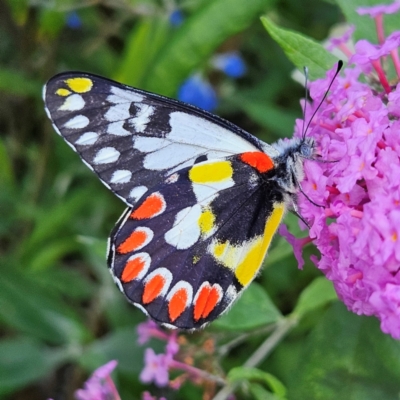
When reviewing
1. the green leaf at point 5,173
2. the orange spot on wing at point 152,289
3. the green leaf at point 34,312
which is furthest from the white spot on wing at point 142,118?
the green leaf at point 5,173

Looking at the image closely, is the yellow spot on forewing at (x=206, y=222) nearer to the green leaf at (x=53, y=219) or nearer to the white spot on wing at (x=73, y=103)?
the white spot on wing at (x=73, y=103)

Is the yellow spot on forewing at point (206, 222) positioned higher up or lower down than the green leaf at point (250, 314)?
higher up

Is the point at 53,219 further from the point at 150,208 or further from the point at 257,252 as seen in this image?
the point at 257,252

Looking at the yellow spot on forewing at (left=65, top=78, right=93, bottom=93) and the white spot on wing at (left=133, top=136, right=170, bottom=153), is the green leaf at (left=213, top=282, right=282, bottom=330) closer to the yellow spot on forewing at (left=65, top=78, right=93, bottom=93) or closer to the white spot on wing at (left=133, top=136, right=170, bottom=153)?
the white spot on wing at (left=133, top=136, right=170, bottom=153)

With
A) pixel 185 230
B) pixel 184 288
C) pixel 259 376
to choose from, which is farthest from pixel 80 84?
pixel 259 376

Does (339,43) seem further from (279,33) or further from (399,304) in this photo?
(399,304)

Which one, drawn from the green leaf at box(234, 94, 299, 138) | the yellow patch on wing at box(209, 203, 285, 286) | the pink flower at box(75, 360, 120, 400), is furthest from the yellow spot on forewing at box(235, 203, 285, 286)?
the green leaf at box(234, 94, 299, 138)
